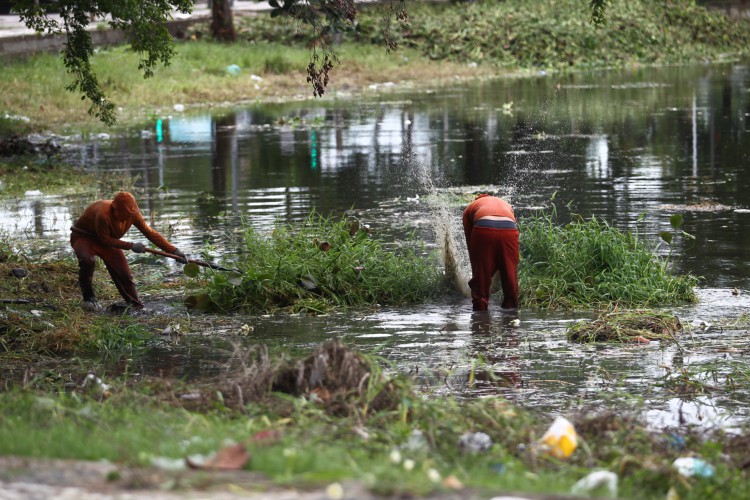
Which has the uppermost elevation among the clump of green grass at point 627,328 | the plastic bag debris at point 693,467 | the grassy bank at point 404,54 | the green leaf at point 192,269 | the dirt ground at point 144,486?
the grassy bank at point 404,54

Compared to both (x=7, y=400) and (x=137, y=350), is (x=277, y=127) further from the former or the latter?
(x=7, y=400)

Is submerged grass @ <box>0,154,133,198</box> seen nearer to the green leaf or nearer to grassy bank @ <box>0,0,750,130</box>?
grassy bank @ <box>0,0,750,130</box>

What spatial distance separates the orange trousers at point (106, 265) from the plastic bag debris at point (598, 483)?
261 inches

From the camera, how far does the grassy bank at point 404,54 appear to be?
1164 inches

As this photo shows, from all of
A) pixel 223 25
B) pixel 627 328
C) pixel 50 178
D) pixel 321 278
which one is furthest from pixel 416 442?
pixel 223 25

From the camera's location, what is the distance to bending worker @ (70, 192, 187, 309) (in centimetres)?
1104

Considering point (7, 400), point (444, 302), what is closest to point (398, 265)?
point (444, 302)

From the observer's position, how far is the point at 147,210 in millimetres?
16656

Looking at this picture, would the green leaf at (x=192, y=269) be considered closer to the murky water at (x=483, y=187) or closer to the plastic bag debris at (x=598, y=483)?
the murky water at (x=483, y=187)

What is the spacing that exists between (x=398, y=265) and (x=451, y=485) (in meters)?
6.51

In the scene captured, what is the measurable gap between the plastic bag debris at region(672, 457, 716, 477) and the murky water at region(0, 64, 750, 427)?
134 cm

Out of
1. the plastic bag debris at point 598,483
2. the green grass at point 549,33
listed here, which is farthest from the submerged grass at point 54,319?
the green grass at point 549,33

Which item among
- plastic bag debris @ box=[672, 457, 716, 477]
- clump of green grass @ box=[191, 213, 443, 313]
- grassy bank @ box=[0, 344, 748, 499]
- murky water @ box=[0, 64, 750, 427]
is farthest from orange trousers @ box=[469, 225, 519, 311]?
plastic bag debris @ box=[672, 457, 716, 477]

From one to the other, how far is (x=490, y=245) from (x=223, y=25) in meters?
31.8
